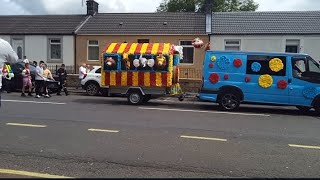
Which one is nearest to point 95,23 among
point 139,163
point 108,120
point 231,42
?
point 231,42

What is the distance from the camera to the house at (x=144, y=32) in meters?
27.3

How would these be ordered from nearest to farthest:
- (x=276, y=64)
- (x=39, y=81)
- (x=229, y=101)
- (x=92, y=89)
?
1. (x=276, y=64)
2. (x=229, y=101)
3. (x=39, y=81)
4. (x=92, y=89)

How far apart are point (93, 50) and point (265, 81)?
57.3 feet

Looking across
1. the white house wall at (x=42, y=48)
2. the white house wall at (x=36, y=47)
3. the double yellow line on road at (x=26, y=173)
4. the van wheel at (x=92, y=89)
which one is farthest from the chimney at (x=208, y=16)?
the double yellow line on road at (x=26, y=173)

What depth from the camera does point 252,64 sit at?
13602 mm

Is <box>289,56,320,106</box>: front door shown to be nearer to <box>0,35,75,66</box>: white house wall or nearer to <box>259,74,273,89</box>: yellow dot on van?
<box>259,74,273,89</box>: yellow dot on van

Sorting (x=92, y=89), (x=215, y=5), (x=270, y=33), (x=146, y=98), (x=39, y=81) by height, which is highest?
(x=215, y=5)

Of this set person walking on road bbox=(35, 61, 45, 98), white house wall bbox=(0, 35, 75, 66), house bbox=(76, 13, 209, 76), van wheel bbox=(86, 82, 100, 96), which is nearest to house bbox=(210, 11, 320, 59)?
house bbox=(76, 13, 209, 76)

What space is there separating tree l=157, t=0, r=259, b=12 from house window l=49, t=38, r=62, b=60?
27.2m

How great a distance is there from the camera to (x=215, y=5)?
5338 centimetres

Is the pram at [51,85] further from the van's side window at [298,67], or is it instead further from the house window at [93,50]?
the van's side window at [298,67]

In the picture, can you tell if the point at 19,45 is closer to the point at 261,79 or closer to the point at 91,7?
the point at 91,7

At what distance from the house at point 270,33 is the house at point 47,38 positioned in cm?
1019

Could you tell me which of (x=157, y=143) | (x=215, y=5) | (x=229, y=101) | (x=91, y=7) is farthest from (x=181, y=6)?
(x=157, y=143)
